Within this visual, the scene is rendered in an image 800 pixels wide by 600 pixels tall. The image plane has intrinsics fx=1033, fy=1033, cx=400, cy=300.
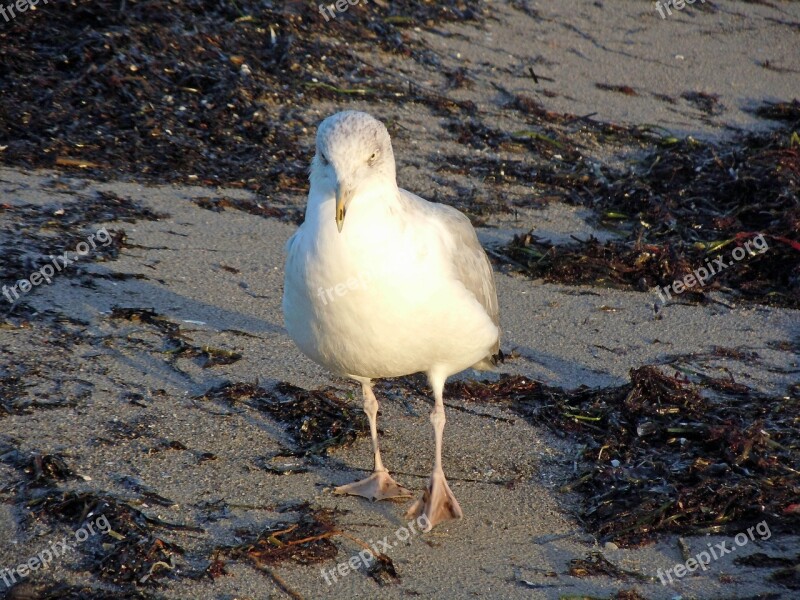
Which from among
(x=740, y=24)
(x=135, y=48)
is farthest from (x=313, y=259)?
(x=740, y=24)

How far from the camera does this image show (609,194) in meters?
6.86

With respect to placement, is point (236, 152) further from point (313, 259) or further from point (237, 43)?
point (313, 259)

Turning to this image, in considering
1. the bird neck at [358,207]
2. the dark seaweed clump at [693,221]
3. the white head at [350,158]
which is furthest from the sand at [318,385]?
the white head at [350,158]

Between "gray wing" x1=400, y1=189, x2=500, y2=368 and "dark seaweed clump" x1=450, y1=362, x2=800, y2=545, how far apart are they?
0.48 m

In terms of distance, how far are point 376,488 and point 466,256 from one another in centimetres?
100

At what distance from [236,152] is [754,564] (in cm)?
436

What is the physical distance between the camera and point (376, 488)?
4.11 m

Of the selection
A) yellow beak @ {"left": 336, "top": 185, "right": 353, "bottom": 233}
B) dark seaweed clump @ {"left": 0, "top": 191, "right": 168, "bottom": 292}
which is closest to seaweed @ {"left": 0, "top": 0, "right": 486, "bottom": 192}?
dark seaweed clump @ {"left": 0, "top": 191, "right": 168, "bottom": 292}

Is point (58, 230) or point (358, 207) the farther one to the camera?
point (58, 230)

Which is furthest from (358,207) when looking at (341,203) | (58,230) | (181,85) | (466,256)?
(181,85)

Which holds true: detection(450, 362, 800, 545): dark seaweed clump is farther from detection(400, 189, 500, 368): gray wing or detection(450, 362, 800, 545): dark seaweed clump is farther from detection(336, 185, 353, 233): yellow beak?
detection(336, 185, 353, 233): yellow beak

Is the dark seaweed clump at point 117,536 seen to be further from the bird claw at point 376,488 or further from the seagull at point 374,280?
the seagull at point 374,280

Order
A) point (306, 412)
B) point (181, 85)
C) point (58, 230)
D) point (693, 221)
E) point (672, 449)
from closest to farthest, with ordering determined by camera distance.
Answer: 1. point (672, 449)
2. point (306, 412)
3. point (58, 230)
4. point (693, 221)
5. point (181, 85)

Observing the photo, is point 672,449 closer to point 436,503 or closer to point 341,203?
point 436,503
